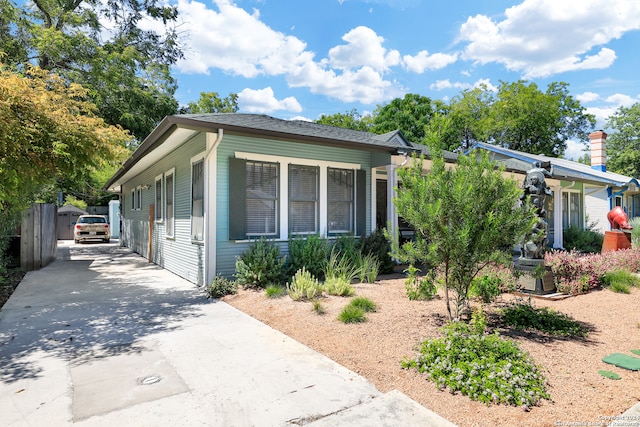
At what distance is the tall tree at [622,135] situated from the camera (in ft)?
108

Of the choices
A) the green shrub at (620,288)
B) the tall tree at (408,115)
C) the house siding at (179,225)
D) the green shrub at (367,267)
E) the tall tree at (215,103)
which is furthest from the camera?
the tall tree at (215,103)

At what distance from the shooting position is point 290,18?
448 inches

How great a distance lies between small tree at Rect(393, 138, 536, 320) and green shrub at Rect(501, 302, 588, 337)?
96cm

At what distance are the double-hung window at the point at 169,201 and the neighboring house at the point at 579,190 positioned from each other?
11.0 meters

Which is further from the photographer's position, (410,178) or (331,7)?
(331,7)

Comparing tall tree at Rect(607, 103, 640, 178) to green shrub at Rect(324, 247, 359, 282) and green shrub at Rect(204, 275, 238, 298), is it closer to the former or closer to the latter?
green shrub at Rect(324, 247, 359, 282)

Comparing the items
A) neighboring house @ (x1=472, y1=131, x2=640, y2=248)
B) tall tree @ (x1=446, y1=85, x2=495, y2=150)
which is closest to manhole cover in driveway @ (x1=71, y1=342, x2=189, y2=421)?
neighboring house @ (x1=472, y1=131, x2=640, y2=248)

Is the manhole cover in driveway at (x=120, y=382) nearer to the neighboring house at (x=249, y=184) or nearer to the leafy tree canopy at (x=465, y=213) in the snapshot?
the leafy tree canopy at (x=465, y=213)

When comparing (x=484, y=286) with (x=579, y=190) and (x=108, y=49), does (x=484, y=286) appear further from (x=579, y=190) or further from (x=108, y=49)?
(x=108, y=49)

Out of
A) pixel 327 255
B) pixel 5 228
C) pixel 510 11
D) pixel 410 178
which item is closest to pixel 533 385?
pixel 410 178

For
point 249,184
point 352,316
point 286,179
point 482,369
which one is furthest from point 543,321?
point 249,184

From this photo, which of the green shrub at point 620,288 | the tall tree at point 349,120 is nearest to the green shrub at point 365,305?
the green shrub at point 620,288

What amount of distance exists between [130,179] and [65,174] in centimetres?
881

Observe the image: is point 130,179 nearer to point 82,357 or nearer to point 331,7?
point 331,7
